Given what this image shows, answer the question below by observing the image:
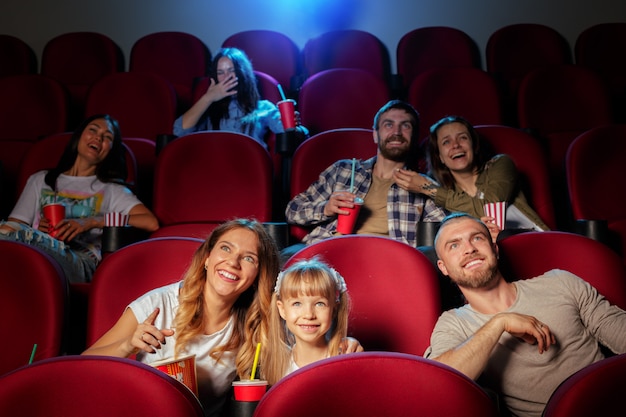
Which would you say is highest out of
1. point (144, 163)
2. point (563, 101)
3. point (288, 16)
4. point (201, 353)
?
point (288, 16)

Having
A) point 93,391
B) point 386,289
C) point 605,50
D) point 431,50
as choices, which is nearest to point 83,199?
point 386,289

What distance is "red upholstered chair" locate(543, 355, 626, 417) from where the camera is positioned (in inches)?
18.1

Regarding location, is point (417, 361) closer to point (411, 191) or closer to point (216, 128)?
point (411, 191)

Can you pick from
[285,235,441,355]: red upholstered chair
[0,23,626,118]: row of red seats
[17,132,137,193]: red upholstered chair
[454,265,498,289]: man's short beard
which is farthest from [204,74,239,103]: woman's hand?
[454,265,498,289]: man's short beard

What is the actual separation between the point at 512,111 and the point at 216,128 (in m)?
0.76

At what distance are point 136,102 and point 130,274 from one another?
901 mm

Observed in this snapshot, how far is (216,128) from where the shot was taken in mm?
1469

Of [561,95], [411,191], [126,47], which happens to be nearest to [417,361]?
[411,191]

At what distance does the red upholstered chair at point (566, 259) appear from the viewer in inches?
31.2

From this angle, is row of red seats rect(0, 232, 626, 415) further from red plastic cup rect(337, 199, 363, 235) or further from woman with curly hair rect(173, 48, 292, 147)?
woman with curly hair rect(173, 48, 292, 147)

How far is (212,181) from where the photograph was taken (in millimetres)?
1177

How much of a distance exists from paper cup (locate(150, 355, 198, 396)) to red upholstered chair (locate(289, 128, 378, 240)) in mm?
631

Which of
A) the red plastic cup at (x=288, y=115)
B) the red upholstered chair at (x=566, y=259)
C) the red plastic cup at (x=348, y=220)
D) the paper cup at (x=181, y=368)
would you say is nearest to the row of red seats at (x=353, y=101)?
the red plastic cup at (x=288, y=115)

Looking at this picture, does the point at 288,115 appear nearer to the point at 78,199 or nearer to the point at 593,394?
the point at 78,199
